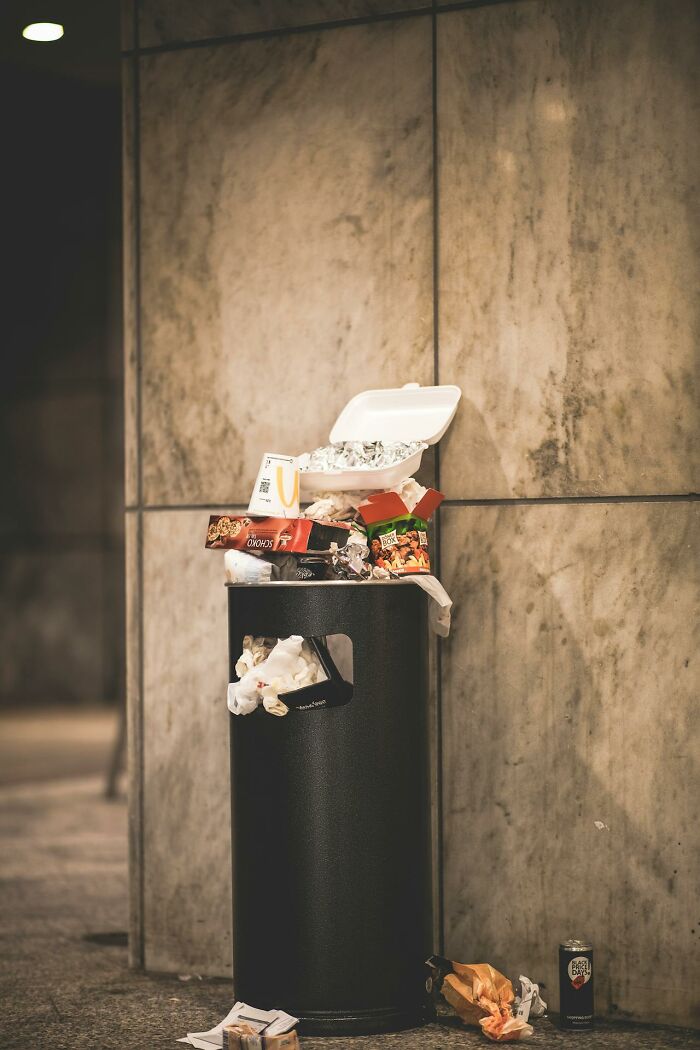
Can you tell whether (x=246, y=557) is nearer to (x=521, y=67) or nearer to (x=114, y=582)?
(x=521, y=67)

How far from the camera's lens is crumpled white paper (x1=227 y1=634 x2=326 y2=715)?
11.1ft

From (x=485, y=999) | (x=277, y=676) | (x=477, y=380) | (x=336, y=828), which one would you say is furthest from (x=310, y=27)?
(x=485, y=999)

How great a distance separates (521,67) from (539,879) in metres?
2.45

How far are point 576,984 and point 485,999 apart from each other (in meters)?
0.26

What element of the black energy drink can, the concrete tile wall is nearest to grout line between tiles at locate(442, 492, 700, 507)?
the concrete tile wall

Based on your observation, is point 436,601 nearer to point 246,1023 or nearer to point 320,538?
point 320,538

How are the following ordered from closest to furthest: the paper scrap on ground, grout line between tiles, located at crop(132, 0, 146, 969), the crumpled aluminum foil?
the paper scrap on ground
the crumpled aluminum foil
grout line between tiles, located at crop(132, 0, 146, 969)

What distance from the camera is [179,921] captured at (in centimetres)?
424

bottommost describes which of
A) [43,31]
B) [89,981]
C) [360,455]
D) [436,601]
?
[89,981]

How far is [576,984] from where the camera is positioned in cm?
354

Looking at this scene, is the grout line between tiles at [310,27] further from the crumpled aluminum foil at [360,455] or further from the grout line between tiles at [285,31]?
the crumpled aluminum foil at [360,455]

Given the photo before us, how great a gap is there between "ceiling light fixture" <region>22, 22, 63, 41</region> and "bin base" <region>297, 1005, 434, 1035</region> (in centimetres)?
411

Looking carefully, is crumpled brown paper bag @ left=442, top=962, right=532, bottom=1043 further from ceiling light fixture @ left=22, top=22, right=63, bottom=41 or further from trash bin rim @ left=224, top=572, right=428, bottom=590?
ceiling light fixture @ left=22, top=22, right=63, bottom=41

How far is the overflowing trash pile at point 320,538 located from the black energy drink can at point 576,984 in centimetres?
97
